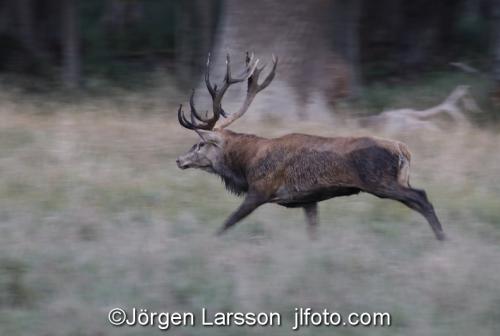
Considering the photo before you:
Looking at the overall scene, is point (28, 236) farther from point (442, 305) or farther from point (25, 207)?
point (442, 305)

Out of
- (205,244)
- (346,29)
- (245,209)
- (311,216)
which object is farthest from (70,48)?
(205,244)

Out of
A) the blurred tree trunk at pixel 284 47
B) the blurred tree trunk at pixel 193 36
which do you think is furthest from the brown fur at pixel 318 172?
the blurred tree trunk at pixel 193 36

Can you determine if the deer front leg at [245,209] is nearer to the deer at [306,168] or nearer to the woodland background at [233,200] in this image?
the deer at [306,168]

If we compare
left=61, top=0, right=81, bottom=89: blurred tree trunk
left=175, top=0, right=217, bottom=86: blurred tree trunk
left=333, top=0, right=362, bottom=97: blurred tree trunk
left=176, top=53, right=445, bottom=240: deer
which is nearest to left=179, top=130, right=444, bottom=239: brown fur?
left=176, top=53, right=445, bottom=240: deer

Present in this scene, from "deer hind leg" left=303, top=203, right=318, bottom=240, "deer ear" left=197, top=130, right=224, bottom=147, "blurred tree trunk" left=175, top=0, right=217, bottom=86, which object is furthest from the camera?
"blurred tree trunk" left=175, top=0, right=217, bottom=86

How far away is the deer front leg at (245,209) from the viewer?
30.5ft

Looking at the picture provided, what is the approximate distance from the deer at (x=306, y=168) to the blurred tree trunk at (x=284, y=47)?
566cm

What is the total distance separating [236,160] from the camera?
973 centimetres

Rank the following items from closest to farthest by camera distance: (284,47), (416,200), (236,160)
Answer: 1. (416,200)
2. (236,160)
3. (284,47)

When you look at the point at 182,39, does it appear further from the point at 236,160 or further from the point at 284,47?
the point at 236,160

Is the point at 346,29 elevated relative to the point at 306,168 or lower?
elevated

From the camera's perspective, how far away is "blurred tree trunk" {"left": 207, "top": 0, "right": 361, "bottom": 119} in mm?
15664

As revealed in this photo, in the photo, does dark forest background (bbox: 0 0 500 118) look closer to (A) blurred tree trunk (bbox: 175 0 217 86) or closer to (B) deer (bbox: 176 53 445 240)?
(A) blurred tree trunk (bbox: 175 0 217 86)

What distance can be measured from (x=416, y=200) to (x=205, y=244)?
181 cm
